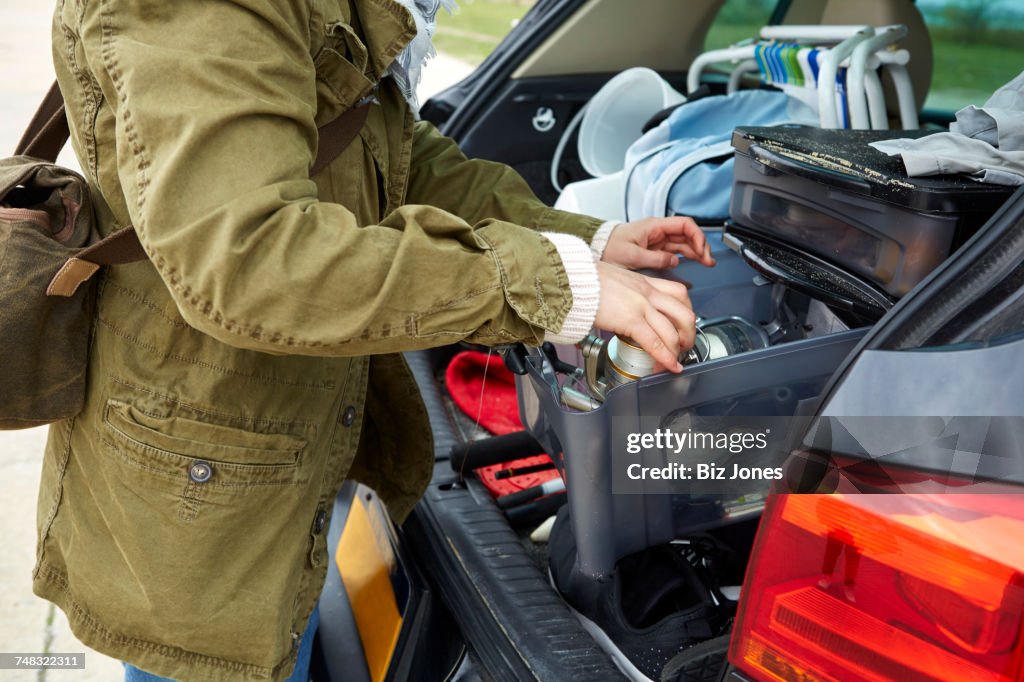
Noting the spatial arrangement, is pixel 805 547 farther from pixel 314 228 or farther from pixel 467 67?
pixel 467 67

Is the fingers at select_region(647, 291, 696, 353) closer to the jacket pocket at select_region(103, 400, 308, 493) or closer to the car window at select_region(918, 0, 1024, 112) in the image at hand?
the jacket pocket at select_region(103, 400, 308, 493)

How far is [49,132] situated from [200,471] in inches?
20.0

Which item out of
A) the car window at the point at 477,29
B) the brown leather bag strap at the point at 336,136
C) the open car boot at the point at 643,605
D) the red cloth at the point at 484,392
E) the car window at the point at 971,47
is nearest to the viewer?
the brown leather bag strap at the point at 336,136

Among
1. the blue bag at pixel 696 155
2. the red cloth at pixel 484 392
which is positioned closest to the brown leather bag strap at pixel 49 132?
the red cloth at pixel 484 392

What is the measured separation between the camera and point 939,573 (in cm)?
76

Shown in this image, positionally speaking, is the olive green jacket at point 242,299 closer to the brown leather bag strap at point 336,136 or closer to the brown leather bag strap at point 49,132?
the brown leather bag strap at point 336,136

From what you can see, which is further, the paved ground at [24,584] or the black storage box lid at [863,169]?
the paved ground at [24,584]

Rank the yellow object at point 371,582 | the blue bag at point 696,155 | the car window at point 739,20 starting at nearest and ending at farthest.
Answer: the yellow object at point 371,582, the blue bag at point 696,155, the car window at point 739,20

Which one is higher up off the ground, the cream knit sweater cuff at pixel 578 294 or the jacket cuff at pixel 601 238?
the cream knit sweater cuff at pixel 578 294

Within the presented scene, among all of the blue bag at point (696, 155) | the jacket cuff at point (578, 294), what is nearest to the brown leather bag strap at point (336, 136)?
the jacket cuff at point (578, 294)

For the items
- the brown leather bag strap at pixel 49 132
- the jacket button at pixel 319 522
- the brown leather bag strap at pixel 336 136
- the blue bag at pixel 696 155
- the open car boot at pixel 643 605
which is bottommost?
the open car boot at pixel 643 605

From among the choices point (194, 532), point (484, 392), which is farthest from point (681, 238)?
point (484, 392)

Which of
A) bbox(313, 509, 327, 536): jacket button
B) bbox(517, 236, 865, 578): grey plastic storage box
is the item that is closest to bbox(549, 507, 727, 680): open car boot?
bbox(517, 236, 865, 578): grey plastic storage box

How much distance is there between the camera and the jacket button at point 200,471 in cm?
106
